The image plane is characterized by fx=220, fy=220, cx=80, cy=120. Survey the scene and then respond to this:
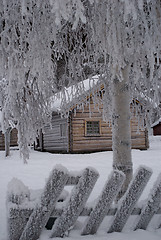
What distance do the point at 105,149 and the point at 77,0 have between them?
1572 centimetres

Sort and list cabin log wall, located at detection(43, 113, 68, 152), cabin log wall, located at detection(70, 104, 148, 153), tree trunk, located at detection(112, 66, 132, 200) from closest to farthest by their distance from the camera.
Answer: tree trunk, located at detection(112, 66, 132, 200) < cabin log wall, located at detection(70, 104, 148, 153) < cabin log wall, located at detection(43, 113, 68, 152)

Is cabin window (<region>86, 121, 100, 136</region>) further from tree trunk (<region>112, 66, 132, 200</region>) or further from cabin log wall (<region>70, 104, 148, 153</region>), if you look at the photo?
tree trunk (<region>112, 66, 132, 200</region>)

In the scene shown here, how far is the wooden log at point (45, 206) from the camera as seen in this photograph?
2.21 metres

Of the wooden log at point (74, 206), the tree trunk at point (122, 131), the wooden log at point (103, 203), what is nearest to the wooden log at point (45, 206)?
the wooden log at point (74, 206)

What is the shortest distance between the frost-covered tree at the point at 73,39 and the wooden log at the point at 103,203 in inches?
43.1

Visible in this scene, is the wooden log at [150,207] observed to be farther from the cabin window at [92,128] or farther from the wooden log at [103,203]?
the cabin window at [92,128]

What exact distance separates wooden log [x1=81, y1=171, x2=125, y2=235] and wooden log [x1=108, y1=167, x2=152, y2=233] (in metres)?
0.16

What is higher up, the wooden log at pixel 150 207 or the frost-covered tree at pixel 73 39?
the frost-covered tree at pixel 73 39

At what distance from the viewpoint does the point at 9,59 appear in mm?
2559

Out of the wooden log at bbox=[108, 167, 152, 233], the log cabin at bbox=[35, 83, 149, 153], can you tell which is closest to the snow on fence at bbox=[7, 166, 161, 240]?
the wooden log at bbox=[108, 167, 152, 233]

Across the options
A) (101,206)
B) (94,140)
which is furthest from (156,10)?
(94,140)

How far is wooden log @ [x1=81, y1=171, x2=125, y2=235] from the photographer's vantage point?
2.34 metres

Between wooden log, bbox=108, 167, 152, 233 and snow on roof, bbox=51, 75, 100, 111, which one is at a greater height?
snow on roof, bbox=51, 75, 100, 111

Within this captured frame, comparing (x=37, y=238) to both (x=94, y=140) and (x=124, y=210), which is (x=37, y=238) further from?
(x=94, y=140)
